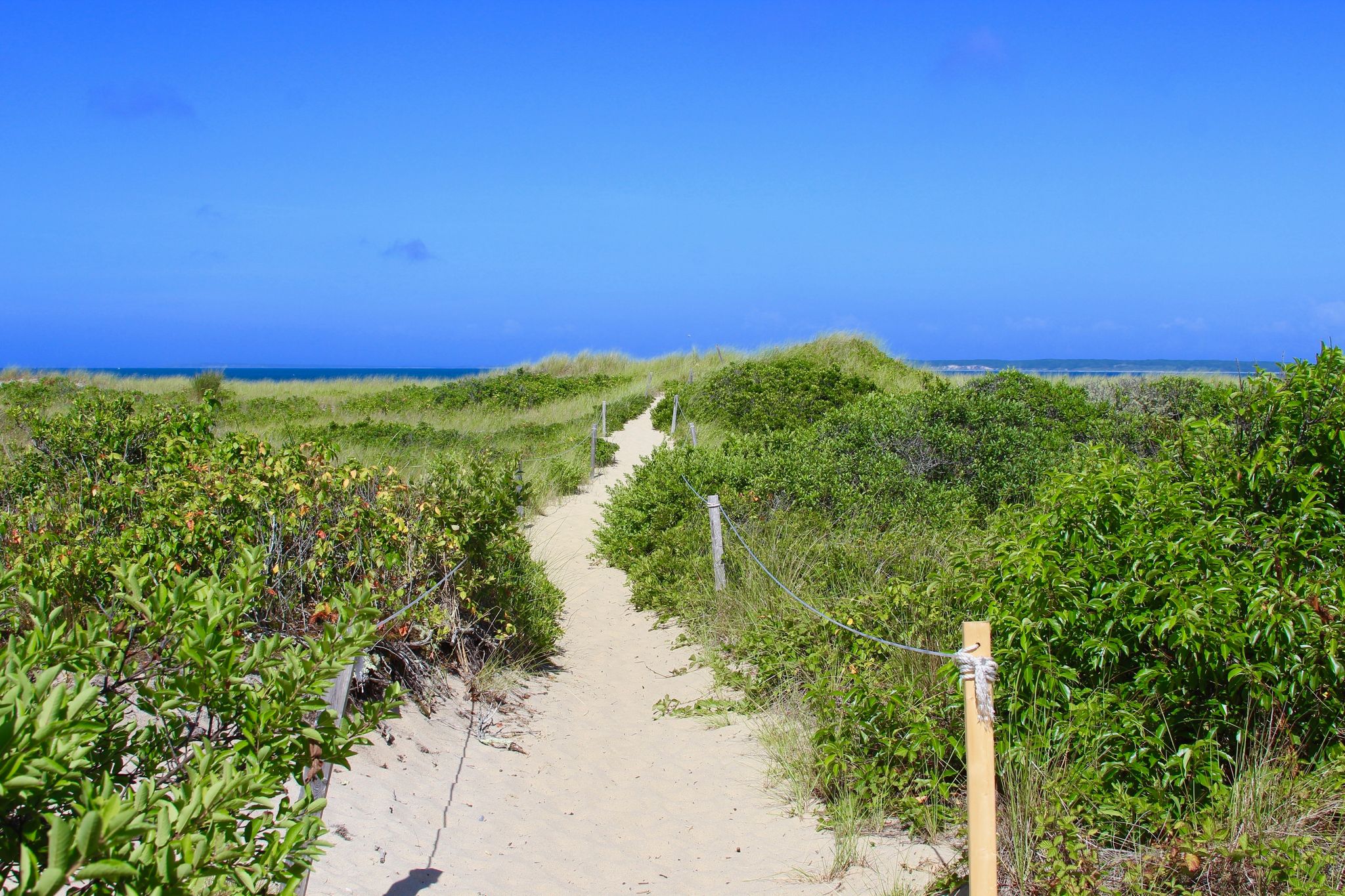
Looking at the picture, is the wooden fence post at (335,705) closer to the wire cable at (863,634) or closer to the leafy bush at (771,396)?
the wire cable at (863,634)

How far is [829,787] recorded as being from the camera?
4680 mm

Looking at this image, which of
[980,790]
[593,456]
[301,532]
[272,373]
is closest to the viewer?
[980,790]

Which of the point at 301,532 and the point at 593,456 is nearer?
the point at 301,532

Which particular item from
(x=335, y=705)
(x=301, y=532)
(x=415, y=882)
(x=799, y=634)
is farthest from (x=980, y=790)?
(x=301, y=532)

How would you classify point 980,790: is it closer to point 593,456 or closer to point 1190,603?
point 1190,603

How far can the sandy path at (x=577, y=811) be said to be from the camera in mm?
4043

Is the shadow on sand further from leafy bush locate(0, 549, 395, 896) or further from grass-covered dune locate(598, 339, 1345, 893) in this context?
grass-covered dune locate(598, 339, 1345, 893)

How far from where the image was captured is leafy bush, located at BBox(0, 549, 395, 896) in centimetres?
161

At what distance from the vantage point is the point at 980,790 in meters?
2.88

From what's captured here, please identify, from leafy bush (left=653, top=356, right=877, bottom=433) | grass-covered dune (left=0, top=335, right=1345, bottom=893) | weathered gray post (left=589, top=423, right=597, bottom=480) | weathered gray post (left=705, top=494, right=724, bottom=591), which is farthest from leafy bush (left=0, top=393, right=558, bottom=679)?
leafy bush (left=653, top=356, right=877, bottom=433)

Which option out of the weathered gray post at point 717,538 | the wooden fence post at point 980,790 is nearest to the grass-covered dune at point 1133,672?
the wooden fence post at point 980,790

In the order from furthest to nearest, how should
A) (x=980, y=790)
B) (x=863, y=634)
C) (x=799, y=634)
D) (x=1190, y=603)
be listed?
(x=799, y=634) < (x=863, y=634) < (x=1190, y=603) < (x=980, y=790)

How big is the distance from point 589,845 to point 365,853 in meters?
1.11

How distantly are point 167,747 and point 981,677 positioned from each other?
2395 mm
